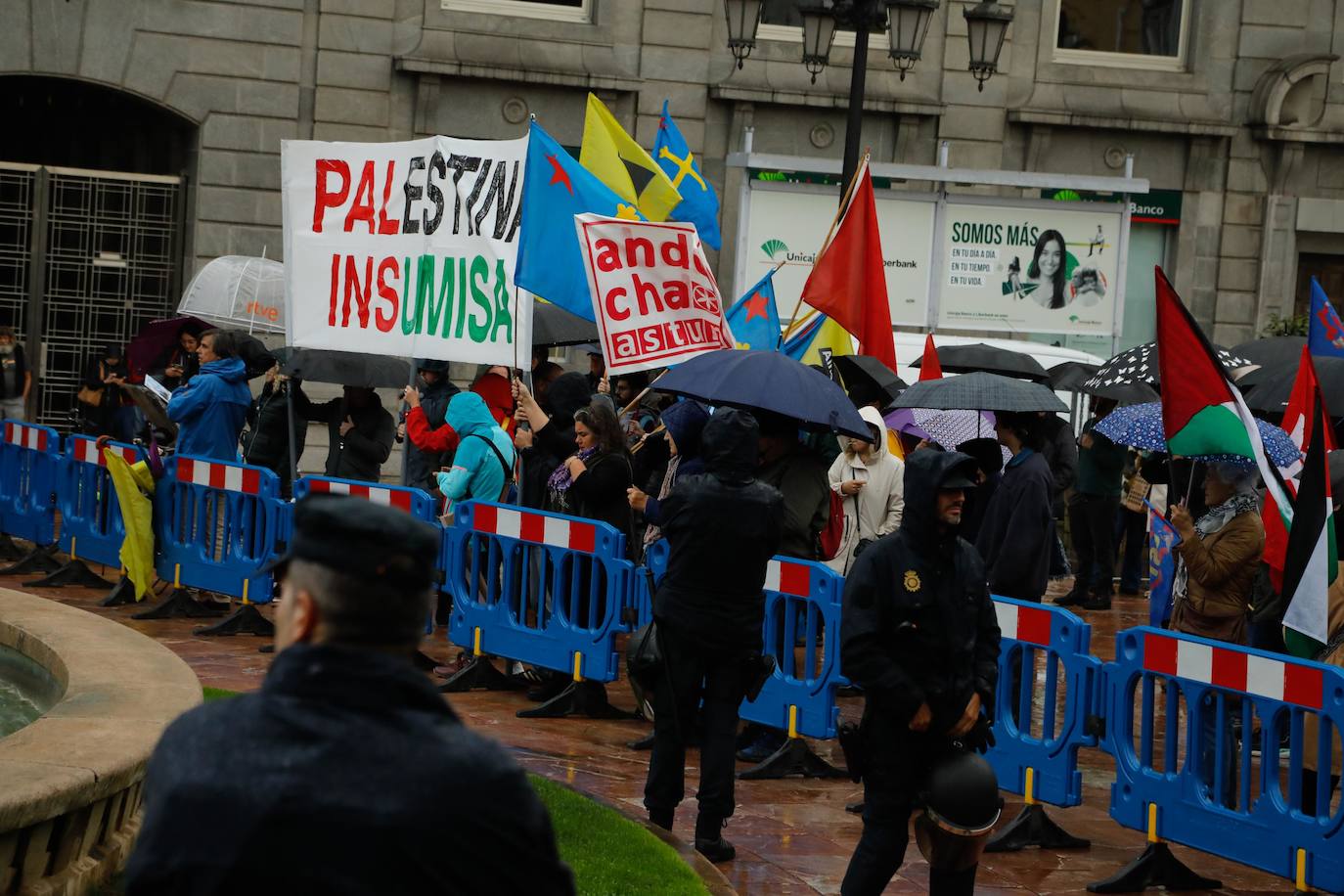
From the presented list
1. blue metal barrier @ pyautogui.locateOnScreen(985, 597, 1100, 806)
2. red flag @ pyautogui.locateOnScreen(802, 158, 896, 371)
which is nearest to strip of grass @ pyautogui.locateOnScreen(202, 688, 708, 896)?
blue metal barrier @ pyautogui.locateOnScreen(985, 597, 1100, 806)

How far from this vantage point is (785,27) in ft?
73.3

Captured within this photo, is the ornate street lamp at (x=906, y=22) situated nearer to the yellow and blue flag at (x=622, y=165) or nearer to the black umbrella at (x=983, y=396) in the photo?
the yellow and blue flag at (x=622, y=165)

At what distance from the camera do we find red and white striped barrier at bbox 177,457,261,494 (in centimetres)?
1191

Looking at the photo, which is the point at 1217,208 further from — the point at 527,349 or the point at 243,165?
the point at 527,349

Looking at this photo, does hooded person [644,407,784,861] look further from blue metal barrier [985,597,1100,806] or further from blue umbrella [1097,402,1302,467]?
blue umbrella [1097,402,1302,467]

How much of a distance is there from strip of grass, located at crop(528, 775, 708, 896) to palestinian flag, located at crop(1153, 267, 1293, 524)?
9.03ft

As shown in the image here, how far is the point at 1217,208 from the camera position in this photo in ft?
76.6

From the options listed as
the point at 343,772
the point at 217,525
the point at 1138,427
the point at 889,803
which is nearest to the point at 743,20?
the point at 217,525

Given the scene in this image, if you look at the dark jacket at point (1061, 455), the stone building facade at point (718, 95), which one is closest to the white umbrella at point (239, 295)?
the stone building facade at point (718, 95)

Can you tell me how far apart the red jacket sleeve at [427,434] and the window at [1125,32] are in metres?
13.9

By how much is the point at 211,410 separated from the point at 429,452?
154 centimetres

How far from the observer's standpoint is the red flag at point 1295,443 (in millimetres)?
7871

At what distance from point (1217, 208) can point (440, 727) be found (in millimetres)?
22268

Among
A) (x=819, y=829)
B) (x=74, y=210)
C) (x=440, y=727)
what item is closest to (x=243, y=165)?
(x=74, y=210)
